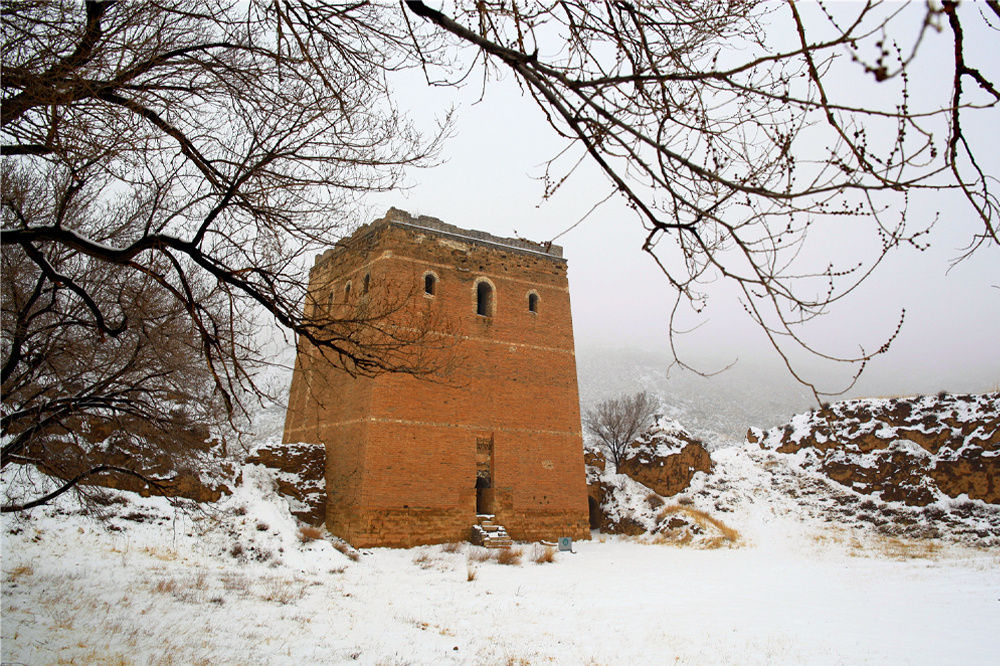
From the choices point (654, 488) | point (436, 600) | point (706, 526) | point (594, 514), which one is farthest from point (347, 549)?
point (654, 488)

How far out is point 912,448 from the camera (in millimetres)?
21906

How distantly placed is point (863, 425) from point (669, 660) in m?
21.7

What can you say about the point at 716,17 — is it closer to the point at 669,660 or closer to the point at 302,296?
the point at 302,296

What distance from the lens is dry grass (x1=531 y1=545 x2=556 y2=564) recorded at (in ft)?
50.1

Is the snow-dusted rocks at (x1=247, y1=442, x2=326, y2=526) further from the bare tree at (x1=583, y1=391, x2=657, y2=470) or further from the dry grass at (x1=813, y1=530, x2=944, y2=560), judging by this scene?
the bare tree at (x1=583, y1=391, x2=657, y2=470)

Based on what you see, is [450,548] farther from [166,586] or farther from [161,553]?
[166,586]

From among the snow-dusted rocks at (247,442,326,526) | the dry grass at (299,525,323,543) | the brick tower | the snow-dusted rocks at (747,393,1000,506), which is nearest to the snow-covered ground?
the dry grass at (299,525,323,543)

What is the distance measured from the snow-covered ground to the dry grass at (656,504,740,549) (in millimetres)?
2291

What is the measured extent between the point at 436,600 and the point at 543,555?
6.06m

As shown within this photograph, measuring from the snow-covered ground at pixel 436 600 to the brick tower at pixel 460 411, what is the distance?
139cm

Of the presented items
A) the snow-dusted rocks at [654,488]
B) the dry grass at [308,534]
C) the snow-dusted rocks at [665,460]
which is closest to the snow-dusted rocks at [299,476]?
the dry grass at [308,534]

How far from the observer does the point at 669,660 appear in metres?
6.96

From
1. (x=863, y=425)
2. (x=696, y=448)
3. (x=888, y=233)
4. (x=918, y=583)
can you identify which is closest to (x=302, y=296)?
(x=888, y=233)

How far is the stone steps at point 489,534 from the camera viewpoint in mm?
16250
